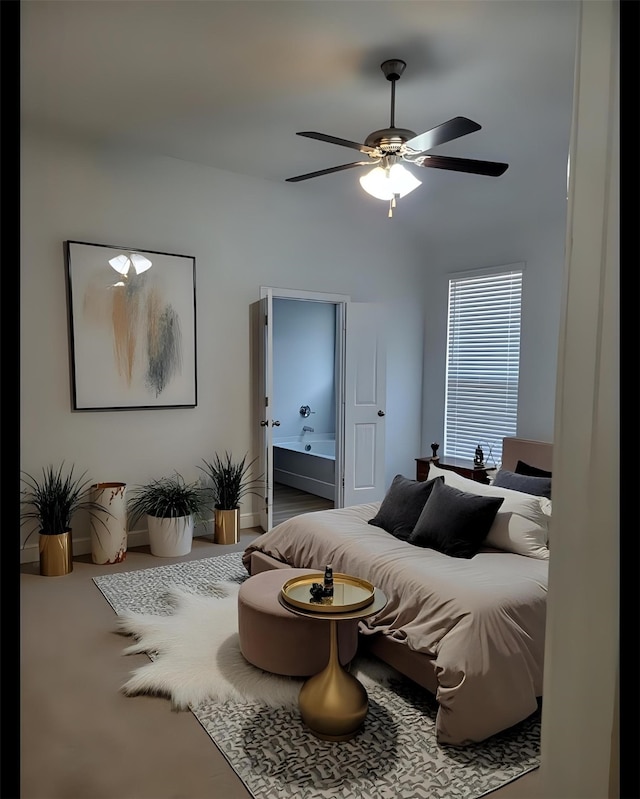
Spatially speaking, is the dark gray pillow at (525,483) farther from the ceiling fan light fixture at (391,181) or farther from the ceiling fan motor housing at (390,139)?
the ceiling fan motor housing at (390,139)

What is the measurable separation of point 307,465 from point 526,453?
2927mm

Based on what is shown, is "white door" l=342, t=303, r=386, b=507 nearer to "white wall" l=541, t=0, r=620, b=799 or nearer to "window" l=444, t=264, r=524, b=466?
"window" l=444, t=264, r=524, b=466

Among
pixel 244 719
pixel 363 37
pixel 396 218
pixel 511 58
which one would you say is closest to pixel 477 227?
pixel 396 218

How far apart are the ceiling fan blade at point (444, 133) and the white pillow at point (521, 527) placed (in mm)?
1890

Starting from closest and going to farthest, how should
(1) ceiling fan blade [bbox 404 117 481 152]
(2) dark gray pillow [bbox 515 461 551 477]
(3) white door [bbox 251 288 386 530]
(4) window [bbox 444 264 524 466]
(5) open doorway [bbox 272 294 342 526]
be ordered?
(1) ceiling fan blade [bbox 404 117 481 152]
(2) dark gray pillow [bbox 515 461 551 477]
(4) window [bbox 444 264 524 466]
(3) white door [bbox 251 288 386 530]
(5) open doorway [bbox 272 294 342 526]

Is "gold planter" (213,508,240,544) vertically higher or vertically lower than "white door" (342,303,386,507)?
lower

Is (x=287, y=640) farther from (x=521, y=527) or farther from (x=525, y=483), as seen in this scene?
(x=525, y=483)

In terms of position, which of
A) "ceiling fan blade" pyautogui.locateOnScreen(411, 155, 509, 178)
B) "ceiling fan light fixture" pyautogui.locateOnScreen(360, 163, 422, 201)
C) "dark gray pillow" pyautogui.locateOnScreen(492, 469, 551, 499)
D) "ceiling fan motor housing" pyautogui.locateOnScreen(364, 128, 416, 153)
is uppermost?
"ceiling fan motor housing" pyautogui.locateOnScreen(364, 128, 416, 153)

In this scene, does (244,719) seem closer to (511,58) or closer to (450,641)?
(450,641)

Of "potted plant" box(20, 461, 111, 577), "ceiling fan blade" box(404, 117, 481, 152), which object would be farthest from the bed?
"ceiling fan blade" box(404, 117, 481, 152)

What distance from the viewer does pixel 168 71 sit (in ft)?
10.4

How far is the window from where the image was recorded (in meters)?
5.45

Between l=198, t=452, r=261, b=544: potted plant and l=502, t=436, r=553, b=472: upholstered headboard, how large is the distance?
2343 mm

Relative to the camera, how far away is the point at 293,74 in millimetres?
3170
